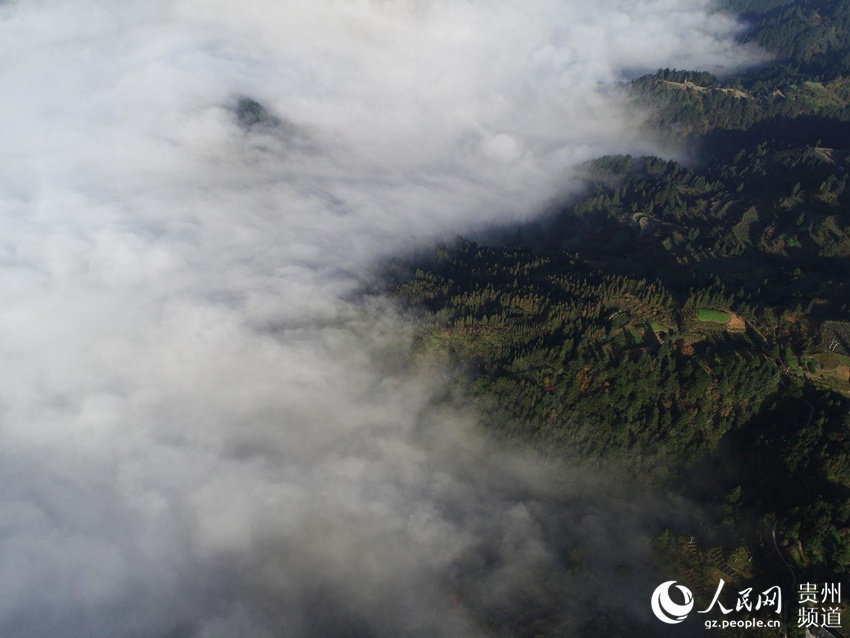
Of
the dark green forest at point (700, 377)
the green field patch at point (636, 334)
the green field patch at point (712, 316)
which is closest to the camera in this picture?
the dark green forest at point (700, 377)

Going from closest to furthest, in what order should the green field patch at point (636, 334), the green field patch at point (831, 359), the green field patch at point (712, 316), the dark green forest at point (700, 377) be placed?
the dark green forest at point (700, 377) → the green field patch at point (831, 359) → the green field patch at point (636, 334) → the green field patch at point (712, 316)

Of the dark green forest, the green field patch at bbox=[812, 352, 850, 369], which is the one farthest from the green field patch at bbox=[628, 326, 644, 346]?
the green field patch at bbox=[812, 352, 850, 369]

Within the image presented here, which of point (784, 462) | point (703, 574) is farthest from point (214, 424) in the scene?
point (784, 462)

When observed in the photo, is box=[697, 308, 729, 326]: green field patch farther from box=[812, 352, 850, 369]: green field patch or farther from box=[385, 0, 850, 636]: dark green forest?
box=[812, 352, 850, 369]: green field patch

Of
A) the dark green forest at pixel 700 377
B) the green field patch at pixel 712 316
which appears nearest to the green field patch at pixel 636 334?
the dark green forest at pixel 700 377

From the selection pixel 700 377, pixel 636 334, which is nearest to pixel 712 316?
pixel 636 334

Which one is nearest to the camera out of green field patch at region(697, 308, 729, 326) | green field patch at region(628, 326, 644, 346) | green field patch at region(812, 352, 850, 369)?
green field patch at region(812, 352, 850, 369)

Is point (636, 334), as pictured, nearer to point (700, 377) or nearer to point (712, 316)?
point (712, 316)

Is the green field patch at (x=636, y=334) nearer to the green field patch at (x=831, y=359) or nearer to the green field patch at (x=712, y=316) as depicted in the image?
the green field patch at (x=712, y=316)

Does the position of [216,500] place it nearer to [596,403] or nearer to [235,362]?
[235,362]
